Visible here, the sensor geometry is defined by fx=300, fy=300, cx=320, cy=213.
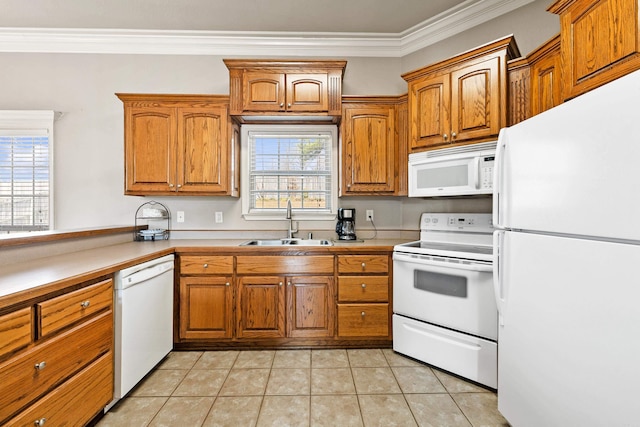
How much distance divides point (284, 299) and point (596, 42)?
243 cm

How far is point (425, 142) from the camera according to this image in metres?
2.48

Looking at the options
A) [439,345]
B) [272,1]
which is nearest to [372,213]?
[439,345]

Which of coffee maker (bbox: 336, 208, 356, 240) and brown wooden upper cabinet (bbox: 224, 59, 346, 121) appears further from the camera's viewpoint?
coffee maker (bbox: 336, 208, 356, 240)

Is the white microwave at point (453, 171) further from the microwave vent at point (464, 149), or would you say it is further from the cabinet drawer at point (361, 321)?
the cabinet drawer at point (361, 321)

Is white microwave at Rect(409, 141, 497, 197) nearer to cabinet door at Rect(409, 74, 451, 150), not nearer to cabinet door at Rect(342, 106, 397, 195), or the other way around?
cabinet door at Rect(409, 74, 451, 150)

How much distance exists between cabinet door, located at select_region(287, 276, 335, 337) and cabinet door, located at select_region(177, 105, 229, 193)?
45.8 inches

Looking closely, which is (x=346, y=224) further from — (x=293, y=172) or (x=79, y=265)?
(x=79, y=265)

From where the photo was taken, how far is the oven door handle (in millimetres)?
1952

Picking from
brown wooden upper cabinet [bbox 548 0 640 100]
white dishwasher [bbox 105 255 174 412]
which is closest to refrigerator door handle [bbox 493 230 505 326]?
brown wooden upper cabinet [bbox 548 0 640 100]

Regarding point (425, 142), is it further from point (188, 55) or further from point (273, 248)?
point (188, 55)

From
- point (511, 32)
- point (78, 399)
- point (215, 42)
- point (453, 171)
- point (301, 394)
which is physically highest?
point (215, 42)

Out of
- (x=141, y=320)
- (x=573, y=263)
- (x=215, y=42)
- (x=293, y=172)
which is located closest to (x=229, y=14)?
(x=215, y=42)

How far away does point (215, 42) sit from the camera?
307cm

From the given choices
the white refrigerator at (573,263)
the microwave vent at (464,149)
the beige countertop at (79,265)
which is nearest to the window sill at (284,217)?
the beige countertop at (79,265)
